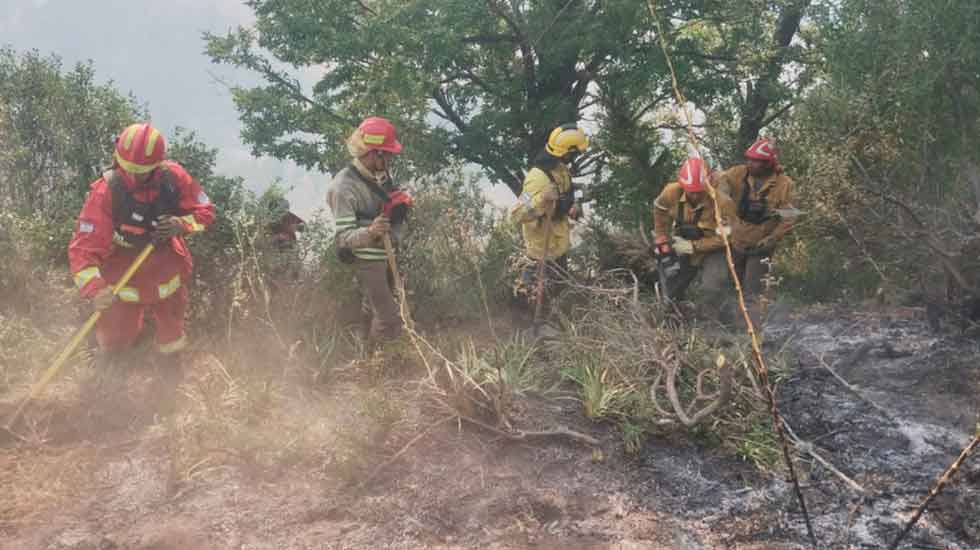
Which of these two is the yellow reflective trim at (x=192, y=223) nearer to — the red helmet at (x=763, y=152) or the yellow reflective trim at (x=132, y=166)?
the yellow reflective trim at (x=132, y=166)

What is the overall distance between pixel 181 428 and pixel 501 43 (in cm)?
672

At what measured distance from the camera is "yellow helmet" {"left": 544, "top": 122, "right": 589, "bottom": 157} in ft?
18.4

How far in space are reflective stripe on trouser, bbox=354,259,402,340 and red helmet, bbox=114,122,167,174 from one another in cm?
153

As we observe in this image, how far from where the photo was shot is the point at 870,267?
22.0 ft

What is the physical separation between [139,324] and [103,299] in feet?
1.99

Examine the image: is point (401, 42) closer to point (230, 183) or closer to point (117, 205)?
point (230, 183)

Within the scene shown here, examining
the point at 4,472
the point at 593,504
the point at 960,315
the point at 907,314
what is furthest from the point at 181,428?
the point at 907,314

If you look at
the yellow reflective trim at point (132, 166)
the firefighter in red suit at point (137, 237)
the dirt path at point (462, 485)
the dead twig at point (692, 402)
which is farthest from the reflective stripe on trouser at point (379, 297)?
the dead twig at point (692, 402)

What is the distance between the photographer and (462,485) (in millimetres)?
3703

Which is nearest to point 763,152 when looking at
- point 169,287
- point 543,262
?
point 543,262

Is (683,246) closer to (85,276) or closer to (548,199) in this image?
(548,199)

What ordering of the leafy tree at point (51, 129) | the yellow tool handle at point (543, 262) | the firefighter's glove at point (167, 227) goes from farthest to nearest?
the leafy tree at point (51, 129) → the yellow tool handle at point (543, 262) → the firefighter's glove at point (167, 227)

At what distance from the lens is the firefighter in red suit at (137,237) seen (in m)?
4.39

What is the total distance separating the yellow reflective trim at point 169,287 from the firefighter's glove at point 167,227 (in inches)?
13.6
